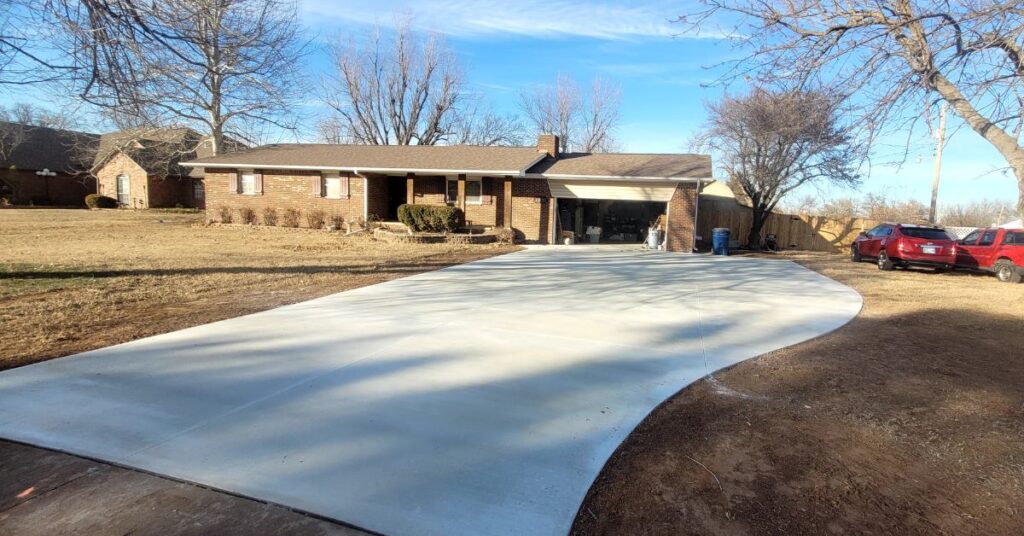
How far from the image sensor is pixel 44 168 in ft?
134

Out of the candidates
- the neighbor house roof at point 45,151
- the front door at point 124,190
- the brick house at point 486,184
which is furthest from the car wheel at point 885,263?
the front door at point 124,190

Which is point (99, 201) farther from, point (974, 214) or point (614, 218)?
point (974, 214)

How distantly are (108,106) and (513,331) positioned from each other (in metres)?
6.31

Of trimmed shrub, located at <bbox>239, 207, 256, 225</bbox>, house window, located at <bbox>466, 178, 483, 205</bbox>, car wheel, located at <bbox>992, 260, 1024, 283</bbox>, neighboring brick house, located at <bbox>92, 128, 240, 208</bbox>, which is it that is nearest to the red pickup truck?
car wheel, located at <bbox>992, 260, 1024, 283</bbox>

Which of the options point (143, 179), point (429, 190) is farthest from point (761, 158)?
point (143, 179)

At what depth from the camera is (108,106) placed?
24.7 feet

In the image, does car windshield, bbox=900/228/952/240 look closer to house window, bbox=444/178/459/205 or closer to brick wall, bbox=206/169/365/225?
house window, bbox=444/178/459/205

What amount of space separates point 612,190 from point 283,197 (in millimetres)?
14849

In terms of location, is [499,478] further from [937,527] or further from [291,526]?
[937,527]

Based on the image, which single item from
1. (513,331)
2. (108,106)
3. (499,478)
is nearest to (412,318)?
(513,331)

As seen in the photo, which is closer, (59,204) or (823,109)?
(823,109)

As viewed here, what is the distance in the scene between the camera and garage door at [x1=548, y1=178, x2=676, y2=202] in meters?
21.5

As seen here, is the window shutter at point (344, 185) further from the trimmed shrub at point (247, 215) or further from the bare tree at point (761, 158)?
the bare tree at point (761, 158)

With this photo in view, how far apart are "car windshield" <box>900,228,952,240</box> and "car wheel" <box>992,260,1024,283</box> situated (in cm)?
141
